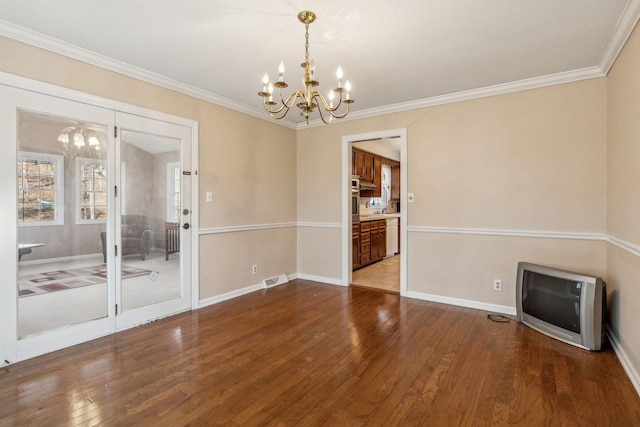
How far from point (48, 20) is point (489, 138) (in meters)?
4.13

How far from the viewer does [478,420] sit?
1.76 m

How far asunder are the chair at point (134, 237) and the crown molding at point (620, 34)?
13.9ft

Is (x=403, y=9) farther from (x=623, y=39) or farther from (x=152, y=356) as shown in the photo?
(x=152, y=356)

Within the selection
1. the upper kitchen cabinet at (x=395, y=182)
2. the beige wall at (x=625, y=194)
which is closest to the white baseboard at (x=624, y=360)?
the beige wall at (x=625, y=194)

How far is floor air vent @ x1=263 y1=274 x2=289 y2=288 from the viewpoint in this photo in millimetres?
4522

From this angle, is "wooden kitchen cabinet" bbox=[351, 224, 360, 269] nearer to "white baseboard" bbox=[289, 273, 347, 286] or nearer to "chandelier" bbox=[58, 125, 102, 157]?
"white baseboard" bbox=[289, 273, 347, 286]

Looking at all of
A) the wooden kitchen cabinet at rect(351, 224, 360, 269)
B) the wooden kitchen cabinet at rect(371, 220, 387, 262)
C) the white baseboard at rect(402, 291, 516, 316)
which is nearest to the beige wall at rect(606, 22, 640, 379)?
the white baseboard at rect(402, 291, 516, 316)

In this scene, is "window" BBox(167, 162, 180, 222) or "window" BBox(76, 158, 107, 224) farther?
"window" BBox(167, 162, 180, 222)

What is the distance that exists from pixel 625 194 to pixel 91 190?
4.45m

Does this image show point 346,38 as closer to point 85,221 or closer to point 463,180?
point 463,180

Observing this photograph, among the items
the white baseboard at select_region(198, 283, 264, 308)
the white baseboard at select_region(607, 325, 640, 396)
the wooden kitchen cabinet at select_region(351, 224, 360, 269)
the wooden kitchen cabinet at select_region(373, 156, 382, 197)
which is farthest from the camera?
the wooden kitchen cabinet at select_region(373, 156, 382, 197)

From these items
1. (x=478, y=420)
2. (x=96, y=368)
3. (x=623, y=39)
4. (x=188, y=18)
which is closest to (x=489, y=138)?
(x=623, y=39)

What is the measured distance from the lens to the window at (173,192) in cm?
338

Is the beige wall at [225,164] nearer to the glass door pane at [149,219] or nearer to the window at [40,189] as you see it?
the glass door pane at [149,219]
